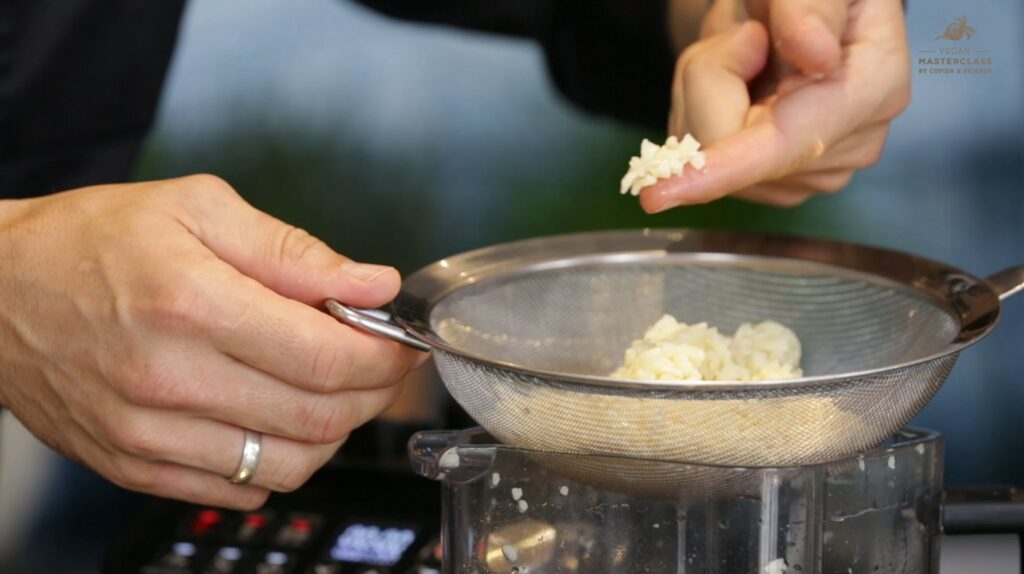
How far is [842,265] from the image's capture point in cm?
101

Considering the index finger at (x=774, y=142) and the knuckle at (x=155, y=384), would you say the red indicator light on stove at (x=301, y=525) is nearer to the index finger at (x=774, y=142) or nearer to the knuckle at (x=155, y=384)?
the knuckle at (x=155, y=384)

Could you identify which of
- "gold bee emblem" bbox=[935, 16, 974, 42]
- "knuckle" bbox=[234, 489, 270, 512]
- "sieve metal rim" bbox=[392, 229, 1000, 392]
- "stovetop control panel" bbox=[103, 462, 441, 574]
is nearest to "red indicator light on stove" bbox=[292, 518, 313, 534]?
"stovetop control panel" bbox=[103, 462, 441, 574]

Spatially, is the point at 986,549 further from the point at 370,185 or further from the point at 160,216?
the point at 370,185

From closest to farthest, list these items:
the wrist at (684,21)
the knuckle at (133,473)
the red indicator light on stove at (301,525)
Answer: the knuckle at (133,473) → the red indicator light on stove at (301,525) → the wrist at (684,21)

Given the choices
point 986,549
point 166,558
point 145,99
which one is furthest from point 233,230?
point 145,99

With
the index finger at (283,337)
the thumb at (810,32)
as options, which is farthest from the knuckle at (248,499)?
the thumb at (810,32)

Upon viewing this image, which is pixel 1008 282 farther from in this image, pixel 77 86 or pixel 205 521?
pixel 77 86

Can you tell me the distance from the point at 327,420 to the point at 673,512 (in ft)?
0.96

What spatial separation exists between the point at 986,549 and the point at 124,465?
26.7 inches

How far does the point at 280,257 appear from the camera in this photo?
84 cm

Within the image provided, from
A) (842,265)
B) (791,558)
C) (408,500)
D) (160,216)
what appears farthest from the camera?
(408,500)

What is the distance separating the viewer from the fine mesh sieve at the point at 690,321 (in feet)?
2.44

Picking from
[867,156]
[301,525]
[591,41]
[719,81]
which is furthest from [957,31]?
[301,525]

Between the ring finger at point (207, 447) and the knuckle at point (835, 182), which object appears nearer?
the ring finger at point (207, 447)
